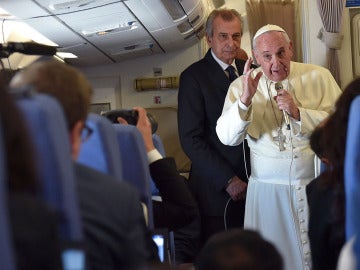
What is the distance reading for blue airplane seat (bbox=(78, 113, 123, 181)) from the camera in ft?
6.34

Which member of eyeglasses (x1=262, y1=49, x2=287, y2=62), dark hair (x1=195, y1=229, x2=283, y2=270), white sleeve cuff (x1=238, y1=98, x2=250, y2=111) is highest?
eyeglasses (x1=262, y1=49, x2=287, y2=62)

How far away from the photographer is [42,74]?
5.66 feet

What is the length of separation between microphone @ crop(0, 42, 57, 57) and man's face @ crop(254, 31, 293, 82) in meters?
1.60

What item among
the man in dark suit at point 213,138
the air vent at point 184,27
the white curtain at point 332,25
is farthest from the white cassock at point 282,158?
the air vent at point 184,27

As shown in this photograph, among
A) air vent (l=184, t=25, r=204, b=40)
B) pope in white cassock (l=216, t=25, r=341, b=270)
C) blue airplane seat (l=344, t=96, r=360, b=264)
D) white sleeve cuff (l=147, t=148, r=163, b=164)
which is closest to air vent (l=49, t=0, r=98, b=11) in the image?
pope in white cassock (l=216, t=25, r=341, b=270)

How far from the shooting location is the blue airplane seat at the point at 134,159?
7.64 feet

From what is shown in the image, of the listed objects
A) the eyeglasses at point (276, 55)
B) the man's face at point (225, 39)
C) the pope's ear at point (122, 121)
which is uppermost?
the man's face at point (225, 39)

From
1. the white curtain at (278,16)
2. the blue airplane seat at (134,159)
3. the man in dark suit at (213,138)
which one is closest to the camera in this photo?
the blue airplane seat at (134,159)

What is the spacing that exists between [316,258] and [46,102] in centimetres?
119

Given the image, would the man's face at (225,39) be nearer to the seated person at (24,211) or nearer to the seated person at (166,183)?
the seated person at (166,183)

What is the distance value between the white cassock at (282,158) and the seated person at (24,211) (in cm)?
225

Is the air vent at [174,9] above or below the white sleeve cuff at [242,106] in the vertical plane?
above

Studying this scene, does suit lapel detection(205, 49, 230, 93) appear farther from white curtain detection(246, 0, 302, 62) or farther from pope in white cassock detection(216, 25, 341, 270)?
white curtain detection(246, 0, 302, 62)

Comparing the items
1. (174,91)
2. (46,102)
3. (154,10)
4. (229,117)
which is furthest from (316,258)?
(174,91)
